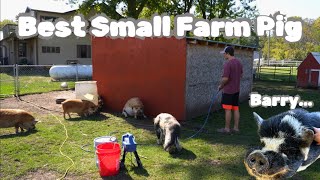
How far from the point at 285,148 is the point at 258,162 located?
0.09 m

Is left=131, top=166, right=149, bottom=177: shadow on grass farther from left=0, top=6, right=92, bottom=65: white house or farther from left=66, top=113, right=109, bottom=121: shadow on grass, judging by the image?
left=0, top=6, right=92, bottom=65: white house

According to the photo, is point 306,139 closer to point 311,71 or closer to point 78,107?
point 78,107

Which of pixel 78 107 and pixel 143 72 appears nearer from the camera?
pixel 78 107

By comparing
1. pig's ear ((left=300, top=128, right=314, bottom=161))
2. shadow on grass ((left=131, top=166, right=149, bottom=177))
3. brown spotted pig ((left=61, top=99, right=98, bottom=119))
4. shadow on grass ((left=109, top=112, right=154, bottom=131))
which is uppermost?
pig's ear ((left=300, top=128, right=314, bottom=161))

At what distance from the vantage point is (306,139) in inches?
34.8

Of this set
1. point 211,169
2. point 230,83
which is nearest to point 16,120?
point 211,169

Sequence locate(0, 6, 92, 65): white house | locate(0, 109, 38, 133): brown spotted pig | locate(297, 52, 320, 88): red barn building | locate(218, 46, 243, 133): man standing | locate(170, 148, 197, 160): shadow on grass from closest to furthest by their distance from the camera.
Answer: locate(170, 148, 197, 160): shadow on grass < locate(0, 109, 38, 133): brown spotted pig < locate(218, 46, 243, 133): man standing < locate(297, 52, 320, 88): red barn building < locate(0, 6, 92, 65): white house

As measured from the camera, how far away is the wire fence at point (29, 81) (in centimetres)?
1442

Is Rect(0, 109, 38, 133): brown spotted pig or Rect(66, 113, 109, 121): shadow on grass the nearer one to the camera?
Rect(0, 109, 38, 133): brown spotted pig

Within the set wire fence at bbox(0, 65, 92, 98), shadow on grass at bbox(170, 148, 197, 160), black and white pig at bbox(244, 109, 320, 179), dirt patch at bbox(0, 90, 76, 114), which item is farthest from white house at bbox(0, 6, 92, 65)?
black and white pig at bbox(244, 109, 320, 179)

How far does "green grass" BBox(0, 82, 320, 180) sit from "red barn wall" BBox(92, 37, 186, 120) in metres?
1.01

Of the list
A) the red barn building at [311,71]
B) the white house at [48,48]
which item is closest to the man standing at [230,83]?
the red barn building at [311,71]

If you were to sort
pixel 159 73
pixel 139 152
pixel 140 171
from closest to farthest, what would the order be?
pixel 140 171, pixel 139 152, pixel 159 73

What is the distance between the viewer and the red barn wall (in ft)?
30.7
